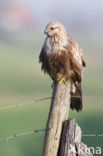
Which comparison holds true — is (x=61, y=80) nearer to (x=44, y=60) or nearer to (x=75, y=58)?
(x=75, y=58)

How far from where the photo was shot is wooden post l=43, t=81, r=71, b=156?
10.6 feet

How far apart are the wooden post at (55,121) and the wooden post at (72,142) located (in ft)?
→ 0.17

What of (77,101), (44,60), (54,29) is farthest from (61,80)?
(54,29)

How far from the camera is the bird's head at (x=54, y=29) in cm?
400

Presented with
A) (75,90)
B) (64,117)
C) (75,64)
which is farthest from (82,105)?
(64,117)

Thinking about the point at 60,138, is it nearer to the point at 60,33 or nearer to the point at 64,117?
the point at 64,117

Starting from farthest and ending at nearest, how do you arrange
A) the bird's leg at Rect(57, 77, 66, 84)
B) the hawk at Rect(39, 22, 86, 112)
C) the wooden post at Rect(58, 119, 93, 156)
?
1. the hawk at Rect(39, 22, 86, 112)
2. the bird's leg at Rect(57, 77, 66, 84)
3. the wooden post at Rect(58, 119, 93, 156)

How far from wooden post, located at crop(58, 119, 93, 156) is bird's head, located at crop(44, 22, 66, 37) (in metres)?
1.24

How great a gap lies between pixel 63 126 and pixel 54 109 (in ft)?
0.61

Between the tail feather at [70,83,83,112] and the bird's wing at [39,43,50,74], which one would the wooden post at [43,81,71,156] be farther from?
the bird's wing at [39,43,50,74]

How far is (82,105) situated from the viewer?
4.01 m

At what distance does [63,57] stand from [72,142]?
1099 mm

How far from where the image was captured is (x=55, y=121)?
3.27 m

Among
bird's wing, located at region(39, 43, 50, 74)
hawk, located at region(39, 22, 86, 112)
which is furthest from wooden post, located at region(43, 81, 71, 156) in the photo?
bird's wing, located at region(39, 43, 50, 74)
